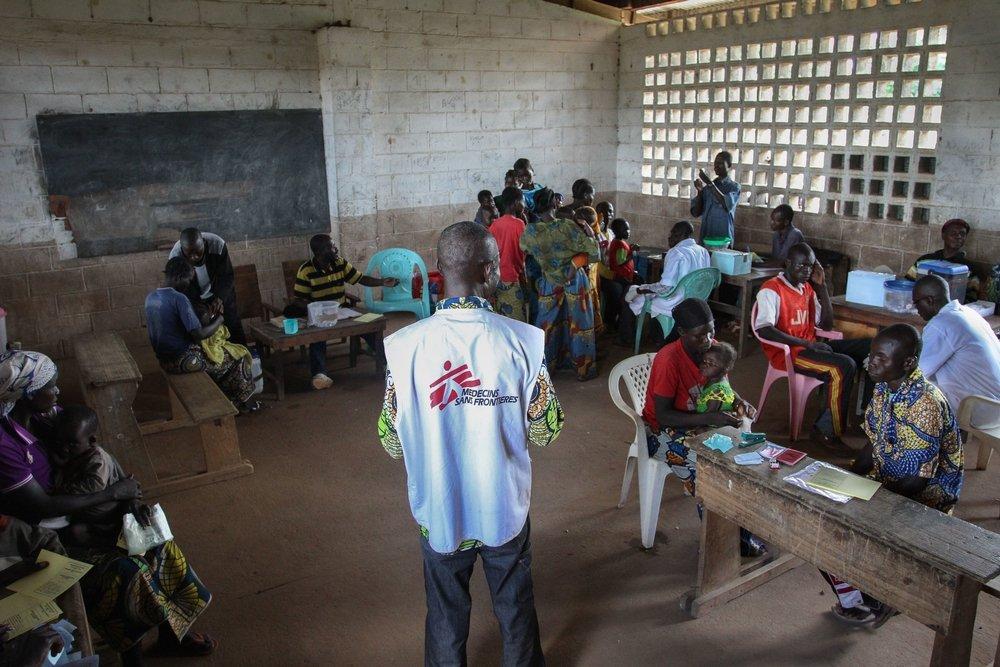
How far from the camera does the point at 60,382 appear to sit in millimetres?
6621

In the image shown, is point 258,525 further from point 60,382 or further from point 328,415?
point 60,382

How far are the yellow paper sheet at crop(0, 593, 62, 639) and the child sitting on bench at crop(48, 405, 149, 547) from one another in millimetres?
559

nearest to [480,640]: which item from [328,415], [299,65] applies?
[328,415]

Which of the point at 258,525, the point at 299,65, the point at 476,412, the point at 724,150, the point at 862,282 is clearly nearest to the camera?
the point at 476,412

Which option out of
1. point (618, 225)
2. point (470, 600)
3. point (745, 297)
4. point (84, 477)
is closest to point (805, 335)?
point (745, 297)

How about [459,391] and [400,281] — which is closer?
[459,391]

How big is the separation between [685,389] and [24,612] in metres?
2.83

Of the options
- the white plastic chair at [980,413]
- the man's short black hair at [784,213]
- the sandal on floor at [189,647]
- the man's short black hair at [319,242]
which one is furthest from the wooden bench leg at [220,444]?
the man's short black hair at [784,213]

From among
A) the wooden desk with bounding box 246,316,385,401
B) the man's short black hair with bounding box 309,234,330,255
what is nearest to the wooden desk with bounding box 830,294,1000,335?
the wooden desk with bounding box 246,316,385,401

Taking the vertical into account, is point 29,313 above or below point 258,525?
above

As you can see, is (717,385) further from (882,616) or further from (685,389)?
(882,616)

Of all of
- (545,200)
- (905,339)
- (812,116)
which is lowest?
(905,339)

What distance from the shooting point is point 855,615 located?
3.35 metres

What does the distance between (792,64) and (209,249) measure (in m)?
6.13
